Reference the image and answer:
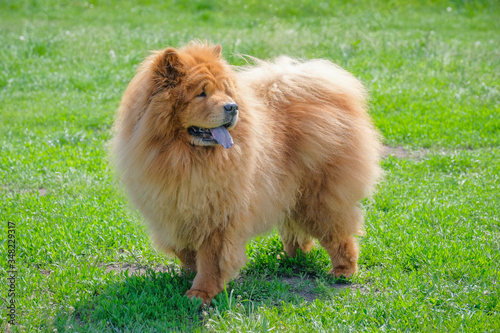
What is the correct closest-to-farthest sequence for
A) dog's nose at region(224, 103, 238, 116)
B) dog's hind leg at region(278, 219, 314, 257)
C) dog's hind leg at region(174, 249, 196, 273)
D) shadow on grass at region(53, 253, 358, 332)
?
dog's nose at region(224, 103, 238, 116) < shadow on grass at region(53, 253, 358, 332) < dog's hind leg at region(174, 249, 196, 273) < dog's hind leg at region(278, 219, 314, 257)

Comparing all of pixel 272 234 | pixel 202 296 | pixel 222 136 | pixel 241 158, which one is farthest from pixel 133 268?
pixel 222 136

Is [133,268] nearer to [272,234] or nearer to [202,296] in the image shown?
[202,296]

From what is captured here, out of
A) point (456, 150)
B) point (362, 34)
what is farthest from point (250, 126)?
point (362, 34)

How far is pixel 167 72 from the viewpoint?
3865 mm

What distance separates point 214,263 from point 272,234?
1473 millimetres

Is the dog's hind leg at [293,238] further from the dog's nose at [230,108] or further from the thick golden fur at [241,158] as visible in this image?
the dog's nose at [230,108]

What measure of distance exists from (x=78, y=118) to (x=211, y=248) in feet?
17.6

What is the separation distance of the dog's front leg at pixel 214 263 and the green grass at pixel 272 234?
11cm

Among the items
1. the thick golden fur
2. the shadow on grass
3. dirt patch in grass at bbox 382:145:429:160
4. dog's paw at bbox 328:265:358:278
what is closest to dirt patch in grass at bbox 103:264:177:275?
the shadow on grass

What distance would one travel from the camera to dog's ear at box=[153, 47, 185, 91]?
151 inches

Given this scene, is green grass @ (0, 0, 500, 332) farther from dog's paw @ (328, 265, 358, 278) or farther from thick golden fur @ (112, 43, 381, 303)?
thick golden fur @ (112, 43, 381, 303)

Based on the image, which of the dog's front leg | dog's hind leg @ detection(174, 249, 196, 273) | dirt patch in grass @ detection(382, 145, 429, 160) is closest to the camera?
the dog's front leg

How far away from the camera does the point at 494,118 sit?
8383 mm

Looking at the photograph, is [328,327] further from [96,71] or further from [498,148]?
[96,71]
